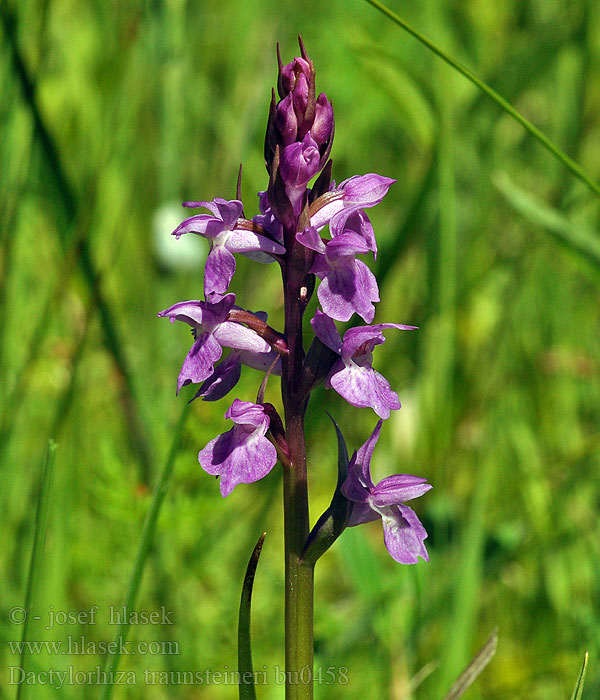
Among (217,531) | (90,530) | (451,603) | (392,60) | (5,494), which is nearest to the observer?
(451,603)

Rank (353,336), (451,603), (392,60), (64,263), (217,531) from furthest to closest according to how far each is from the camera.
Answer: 1. (217,531)
2. (392,60)
3. (64,263)
4. (451,603)
5. (353,336)

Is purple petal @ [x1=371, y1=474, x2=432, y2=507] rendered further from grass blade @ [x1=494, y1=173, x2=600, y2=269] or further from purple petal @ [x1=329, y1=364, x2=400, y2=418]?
grass blade @ [x1=494, y1=173, x2=600, y2=269]

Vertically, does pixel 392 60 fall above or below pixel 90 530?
above

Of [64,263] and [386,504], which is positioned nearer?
[386,504]

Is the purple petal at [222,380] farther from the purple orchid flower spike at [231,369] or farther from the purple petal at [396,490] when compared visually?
the purple petal at [396,490]

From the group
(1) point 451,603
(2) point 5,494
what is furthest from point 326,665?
(2) point 5,494

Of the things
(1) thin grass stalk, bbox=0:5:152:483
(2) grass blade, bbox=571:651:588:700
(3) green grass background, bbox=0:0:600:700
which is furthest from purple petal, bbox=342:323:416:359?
(1) thin grass stalk, bbox=0:5:152:483

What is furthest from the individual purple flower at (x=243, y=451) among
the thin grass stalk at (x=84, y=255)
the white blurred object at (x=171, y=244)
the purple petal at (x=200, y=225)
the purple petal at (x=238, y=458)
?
the white blurred object at (x=171, y=244)

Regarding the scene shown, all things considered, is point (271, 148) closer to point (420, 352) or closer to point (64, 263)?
point (64, 263)
